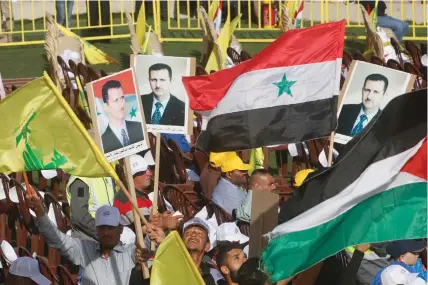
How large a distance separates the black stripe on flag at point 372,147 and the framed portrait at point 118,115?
1511mm

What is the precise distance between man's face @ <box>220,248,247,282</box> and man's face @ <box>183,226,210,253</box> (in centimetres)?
27

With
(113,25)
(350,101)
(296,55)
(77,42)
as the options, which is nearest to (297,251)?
(296,55)

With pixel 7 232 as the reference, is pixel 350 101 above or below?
above

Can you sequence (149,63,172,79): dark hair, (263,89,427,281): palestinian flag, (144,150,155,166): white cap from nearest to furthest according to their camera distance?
(263,89,427,281): palestinian flag
(149,63,172,79): dark hair
(144,150,155,166): white cap

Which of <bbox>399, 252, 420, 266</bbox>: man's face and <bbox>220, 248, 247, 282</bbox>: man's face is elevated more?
<bbox>220, 248, 247, 282</bbox>: man's face

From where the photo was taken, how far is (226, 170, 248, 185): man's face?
42.3ft

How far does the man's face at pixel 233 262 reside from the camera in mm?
9867

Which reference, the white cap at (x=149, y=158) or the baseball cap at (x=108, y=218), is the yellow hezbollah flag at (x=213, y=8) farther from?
the baseball cap at (x=108, y=218)

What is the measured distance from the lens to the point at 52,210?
38.7 feet

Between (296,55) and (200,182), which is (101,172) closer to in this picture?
(296,55)

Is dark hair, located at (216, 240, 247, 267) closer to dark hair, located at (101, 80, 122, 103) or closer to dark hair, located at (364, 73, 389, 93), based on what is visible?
dark hair, located at (101, 80, 122, 103)

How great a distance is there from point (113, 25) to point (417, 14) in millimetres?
4427

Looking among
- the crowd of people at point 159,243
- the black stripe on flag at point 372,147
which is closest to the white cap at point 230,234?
the crowd of people at point 159,243

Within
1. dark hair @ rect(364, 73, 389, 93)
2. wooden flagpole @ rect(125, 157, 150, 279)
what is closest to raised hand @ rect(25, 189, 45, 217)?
wooden flagpole @ rect(125, 157, 150, 279)
